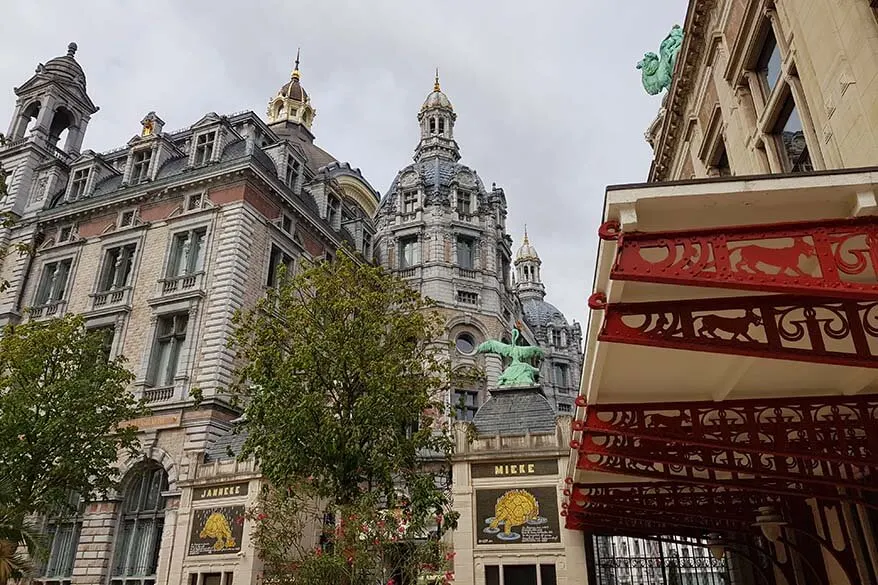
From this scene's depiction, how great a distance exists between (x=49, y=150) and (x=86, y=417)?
2695 centimetres

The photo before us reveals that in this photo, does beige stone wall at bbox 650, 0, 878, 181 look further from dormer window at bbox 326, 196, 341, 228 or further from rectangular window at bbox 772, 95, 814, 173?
dormer window at bbox 326, 196, 341, 228

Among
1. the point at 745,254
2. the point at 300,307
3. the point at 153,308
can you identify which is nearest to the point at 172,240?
the point at 153,308

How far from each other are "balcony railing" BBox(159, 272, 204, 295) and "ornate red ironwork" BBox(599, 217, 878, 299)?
28394 mm

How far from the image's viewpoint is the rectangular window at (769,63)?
11.6m

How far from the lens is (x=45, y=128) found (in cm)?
4119

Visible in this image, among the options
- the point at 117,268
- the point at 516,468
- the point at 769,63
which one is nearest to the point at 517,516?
the point at 516,468

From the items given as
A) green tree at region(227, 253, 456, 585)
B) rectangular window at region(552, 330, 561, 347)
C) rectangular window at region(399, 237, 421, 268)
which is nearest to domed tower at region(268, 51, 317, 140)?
rectangular window at region(399, 237, 421, 268)

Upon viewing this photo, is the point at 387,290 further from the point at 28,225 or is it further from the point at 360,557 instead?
the point at 28,225

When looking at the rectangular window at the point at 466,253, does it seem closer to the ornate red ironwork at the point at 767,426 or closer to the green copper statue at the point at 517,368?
the green copper statue at the point at 517,368

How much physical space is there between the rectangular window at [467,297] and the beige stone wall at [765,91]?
21597mm

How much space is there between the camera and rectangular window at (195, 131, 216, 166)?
→ 34.7 meters

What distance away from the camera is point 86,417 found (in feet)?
69.4

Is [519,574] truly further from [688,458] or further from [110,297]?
[110,297]

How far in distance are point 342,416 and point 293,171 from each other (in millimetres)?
25703
